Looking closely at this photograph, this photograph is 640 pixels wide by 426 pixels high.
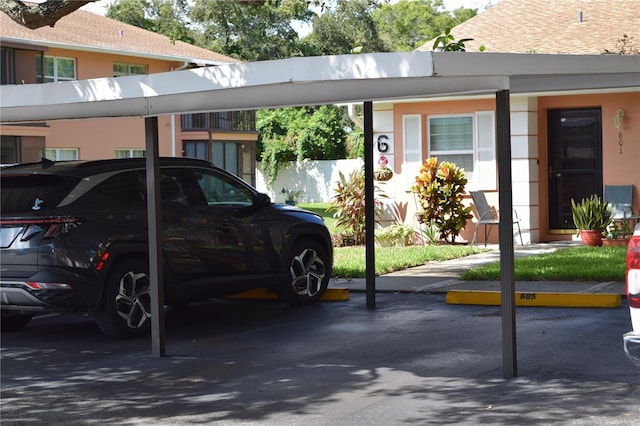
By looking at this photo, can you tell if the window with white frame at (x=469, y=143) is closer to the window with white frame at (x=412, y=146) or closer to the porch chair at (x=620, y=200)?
the window with white frame at (x=412, y=146)

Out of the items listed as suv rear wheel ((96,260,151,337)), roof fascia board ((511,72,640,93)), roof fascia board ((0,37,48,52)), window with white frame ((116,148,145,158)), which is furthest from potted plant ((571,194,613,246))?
window with white frame ((116,148,145,158))

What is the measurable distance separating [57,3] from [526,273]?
6975 mm

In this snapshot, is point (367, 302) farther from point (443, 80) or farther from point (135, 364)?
point (443, 80)

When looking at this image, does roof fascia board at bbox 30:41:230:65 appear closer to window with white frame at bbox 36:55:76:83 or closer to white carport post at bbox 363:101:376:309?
window with white frame at bbox 36:55:76:83

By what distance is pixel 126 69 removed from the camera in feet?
118

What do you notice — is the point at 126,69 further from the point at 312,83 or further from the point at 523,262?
the point at 312,83

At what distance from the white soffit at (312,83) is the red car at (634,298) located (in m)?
2.10

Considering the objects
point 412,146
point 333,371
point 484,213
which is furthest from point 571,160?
point 333,371

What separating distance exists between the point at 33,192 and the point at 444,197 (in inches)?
410

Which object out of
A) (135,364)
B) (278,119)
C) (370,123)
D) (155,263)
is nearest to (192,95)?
(155,263)

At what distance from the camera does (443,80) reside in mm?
7883

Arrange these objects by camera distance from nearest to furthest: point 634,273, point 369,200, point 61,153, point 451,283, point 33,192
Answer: point 634,273
point 33,192
point 369,200
point 451,283
point 61,153

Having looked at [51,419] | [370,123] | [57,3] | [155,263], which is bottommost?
[51,419]

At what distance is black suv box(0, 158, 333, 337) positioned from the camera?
31.4 feet
